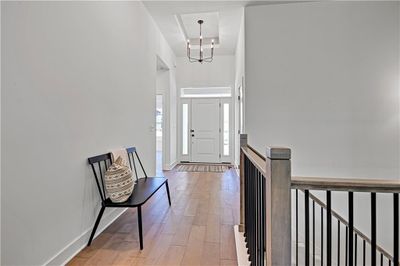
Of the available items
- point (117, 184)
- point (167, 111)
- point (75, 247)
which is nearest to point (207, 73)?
point (167, 111)

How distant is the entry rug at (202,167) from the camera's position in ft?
19.5

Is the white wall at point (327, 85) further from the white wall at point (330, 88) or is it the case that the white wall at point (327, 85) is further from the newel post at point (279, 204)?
the newel post at point (279, 204)

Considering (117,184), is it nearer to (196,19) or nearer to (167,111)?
(196,19)

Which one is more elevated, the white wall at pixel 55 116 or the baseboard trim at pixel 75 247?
the white wall at pixel 55 116

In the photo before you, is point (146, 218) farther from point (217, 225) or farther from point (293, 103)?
point (293, 103)

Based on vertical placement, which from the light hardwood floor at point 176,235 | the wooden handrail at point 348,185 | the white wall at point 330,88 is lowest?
the light hardwood floor at point 176,235

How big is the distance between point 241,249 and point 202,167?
4.25 meters

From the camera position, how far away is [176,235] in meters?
2.48

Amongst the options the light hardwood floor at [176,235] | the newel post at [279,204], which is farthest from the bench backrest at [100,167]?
the newel post at [279,204]

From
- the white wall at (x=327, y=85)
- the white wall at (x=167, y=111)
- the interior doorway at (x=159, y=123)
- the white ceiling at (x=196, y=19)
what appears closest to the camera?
the white wall at (x=327, y=85)

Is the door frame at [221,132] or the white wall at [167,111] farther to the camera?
the door frame at [221,132]

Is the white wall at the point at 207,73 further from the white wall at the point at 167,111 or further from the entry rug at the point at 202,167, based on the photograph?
the entry rug at the point at 202,167

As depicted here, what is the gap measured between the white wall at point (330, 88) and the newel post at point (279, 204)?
2.91m

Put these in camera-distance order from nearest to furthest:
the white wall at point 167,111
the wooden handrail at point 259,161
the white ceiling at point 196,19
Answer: the wooden handrail at point 259,161, the white ceiling at point 196,19, the white wall at point 167,111
